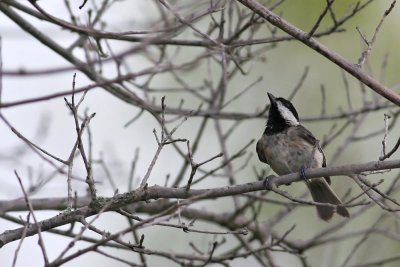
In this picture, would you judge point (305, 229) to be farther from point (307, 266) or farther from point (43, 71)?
point (43, 71)

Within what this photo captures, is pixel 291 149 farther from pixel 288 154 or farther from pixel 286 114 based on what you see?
pixel 286 114

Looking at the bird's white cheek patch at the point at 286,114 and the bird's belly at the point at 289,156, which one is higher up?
the bird's white cheek patch at the point at 286,114

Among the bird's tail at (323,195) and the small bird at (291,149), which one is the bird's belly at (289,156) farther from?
the bird's tail at (323,195)

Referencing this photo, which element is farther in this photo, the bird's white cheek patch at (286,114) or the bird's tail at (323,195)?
the bird's white cheek patch at (286,114)

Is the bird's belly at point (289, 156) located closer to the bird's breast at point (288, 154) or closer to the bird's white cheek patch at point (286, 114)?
the bird's breast at point (288, 154)

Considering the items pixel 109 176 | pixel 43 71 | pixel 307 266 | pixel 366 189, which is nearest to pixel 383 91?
pixel 366 189

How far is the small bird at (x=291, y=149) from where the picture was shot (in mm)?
5824

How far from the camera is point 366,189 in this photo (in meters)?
4.12

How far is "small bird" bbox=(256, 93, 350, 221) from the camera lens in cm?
582

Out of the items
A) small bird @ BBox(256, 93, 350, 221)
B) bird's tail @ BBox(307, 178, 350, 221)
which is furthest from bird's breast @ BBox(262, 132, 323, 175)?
bird's tail @ BBox(307, 178, 350, 221)

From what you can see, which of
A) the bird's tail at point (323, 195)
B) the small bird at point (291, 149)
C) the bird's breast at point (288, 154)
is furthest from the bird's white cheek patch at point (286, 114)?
the bird's tail at point (323, 195)

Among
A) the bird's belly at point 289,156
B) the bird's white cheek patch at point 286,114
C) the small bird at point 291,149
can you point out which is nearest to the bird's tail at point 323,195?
the small bird at point 291,149

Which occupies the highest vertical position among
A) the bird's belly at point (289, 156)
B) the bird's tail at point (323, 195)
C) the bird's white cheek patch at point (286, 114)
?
the bird's white cheek patch at point (286, 114)

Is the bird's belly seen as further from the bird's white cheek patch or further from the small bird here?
the bird's white cheek patch
